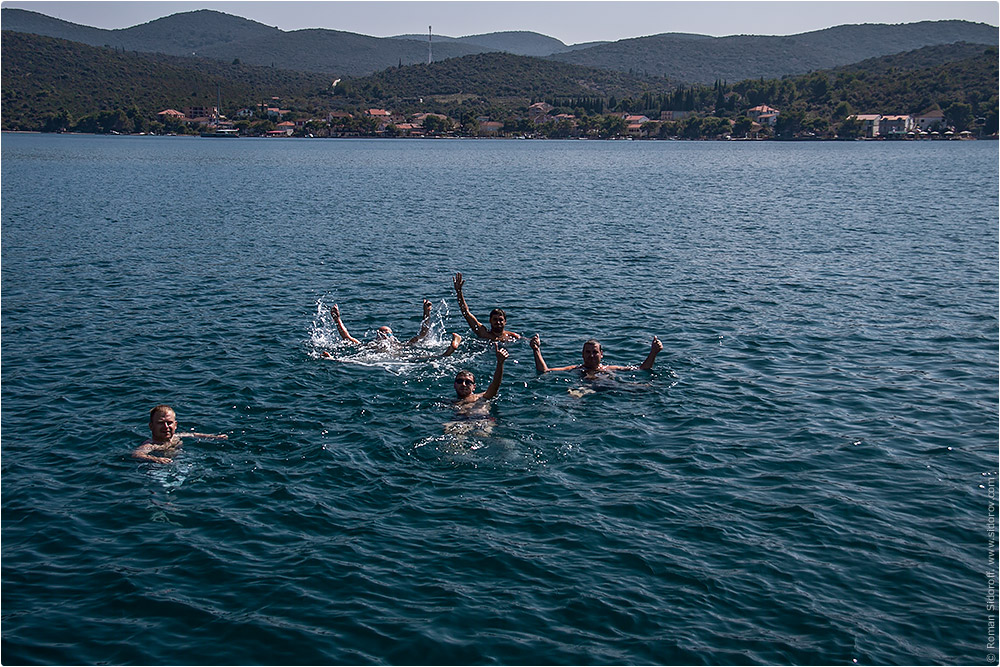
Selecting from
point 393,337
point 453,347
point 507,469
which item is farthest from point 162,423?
point 453,347

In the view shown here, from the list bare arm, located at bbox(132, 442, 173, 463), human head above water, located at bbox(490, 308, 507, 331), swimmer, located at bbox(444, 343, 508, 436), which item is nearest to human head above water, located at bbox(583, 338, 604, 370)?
human head above water, located at bbox(490, 308, 507, 331)

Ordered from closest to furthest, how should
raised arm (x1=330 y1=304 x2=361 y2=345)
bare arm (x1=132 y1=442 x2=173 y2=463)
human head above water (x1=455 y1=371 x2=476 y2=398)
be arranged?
bare arm (x1=132 y1=442 x2=173 y2=463)
human head above water (x1=455 y1=371 x2=476 y2=398)
raised arm (x1=330 y1=304 x2=361 y2=345)

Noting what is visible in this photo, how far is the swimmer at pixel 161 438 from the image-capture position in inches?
651

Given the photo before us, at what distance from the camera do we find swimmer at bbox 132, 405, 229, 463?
16.5 metres

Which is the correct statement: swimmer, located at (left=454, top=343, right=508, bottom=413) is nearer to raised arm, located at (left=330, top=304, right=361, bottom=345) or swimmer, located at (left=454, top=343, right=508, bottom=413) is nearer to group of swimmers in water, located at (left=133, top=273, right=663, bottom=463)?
group of swimmers in water, located at (left=133, top=273, right=663, bottom=463)

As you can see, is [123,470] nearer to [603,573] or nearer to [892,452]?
[603,573]

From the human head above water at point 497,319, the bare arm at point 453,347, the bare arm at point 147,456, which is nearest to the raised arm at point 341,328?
the bare arm at point 453,347

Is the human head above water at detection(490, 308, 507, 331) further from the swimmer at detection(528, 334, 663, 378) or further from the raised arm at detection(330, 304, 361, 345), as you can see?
the raised arm at detection(330, 304, 361, 345)

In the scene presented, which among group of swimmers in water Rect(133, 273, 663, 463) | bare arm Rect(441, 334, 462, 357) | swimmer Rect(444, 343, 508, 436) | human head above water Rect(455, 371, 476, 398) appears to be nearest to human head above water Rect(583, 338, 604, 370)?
group of swimmers in water Rect(133, 273, 663, 463)

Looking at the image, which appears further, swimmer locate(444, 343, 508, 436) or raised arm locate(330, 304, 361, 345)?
raised arm locate(330, 304, 361, 345)

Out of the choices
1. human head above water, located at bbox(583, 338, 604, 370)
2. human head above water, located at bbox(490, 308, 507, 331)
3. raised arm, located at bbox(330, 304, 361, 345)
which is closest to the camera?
human head above water, located at bbox(583, 338, 604, 370)

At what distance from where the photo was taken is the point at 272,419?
1883 centimetres

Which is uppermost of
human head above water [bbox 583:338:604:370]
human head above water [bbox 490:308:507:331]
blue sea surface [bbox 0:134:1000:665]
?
human head above water [bbox 490:308:507:331]

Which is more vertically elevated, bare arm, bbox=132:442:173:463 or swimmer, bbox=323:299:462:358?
swimmer, bbox=323:299:462:358
